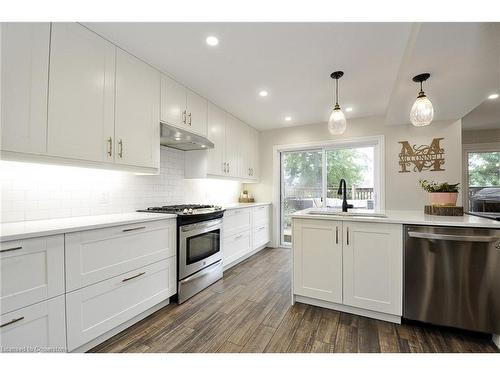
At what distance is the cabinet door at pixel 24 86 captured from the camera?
1.30m

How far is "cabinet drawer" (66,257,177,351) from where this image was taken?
140cm

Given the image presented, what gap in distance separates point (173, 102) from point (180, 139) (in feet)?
1.40

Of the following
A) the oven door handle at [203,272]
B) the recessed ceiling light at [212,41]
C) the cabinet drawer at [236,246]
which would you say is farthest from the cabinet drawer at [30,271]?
the cabinet drawer at [236,246]

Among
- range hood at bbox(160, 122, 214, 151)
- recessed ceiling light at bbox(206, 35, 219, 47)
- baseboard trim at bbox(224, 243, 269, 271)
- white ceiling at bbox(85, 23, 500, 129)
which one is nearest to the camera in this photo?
white ceiling at bbox(85, 23, 500, 129)

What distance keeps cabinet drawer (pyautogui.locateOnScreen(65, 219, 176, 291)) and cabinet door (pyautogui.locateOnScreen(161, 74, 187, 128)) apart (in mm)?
1176

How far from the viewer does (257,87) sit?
2.70 meters

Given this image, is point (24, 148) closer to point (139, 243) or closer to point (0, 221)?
point (0, 221)

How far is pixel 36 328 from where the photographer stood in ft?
4.02

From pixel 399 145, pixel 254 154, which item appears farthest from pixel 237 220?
pixel 399 145

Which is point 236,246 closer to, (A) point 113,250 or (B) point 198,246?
(B) point 198,246

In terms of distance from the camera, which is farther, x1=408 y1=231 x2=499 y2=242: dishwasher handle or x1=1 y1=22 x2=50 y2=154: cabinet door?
x1=408 y1=231 x2=499 y2=242: dishwasher handle

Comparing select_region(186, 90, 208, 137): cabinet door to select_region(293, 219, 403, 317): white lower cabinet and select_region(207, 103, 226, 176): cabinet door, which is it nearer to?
select_region(207, 103, 226, 176): cabinet door

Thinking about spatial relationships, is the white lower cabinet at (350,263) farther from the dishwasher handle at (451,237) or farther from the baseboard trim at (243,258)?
the baseboard trim at (243,258)

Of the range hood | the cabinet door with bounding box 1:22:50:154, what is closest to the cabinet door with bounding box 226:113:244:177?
the range hood
